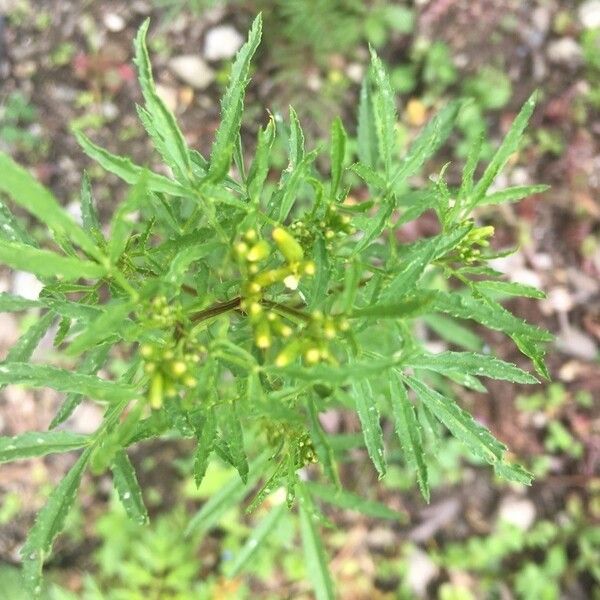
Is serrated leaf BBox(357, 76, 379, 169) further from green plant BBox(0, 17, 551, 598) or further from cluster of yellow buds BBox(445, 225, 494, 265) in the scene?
cluster of yellow buds BBox(445, 225, 494, 265)

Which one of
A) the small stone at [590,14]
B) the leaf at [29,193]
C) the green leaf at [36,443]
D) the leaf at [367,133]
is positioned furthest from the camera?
the small stone at [590,14]

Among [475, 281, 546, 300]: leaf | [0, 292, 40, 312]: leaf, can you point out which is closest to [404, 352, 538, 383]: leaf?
[475, 281, 546, 300]: leaf

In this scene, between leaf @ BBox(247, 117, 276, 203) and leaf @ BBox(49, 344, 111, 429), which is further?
leaf @ BBox(49, 344, 111, 429)

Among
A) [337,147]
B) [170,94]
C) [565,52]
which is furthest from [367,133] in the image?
[565,52]

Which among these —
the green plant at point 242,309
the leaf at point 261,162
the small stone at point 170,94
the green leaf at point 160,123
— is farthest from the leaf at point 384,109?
the small stone at point 170,94

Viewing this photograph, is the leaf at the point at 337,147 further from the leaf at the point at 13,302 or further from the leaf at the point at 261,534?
the leaf at the point at 261,534

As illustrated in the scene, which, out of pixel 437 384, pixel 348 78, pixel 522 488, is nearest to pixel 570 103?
pixel 348 78
